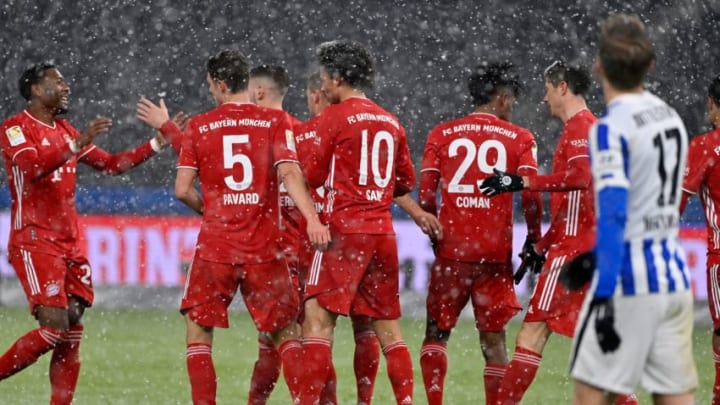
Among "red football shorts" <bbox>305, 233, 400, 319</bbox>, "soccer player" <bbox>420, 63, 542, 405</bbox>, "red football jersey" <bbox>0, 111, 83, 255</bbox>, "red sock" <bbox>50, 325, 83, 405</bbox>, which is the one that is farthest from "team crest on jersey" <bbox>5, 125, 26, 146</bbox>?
"soccer player" <bbox>420, 63, 542, 405</bbox>

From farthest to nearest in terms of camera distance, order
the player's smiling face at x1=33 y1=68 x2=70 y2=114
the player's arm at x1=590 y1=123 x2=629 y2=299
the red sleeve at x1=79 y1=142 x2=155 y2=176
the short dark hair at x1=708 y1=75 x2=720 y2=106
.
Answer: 1. the red sleeve at x1=79 y1=142 x2=155 y2=176
2. the player's smiling face at x1=33 y1=68 x2=70 y2=114
3. the short dark hair at x1=708 y1=75 x2=720 y2=106
4. the player's arm at x1=590 y1=123 x2=629 y2=299

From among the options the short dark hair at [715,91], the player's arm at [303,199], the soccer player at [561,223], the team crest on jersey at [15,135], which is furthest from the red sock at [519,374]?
the team crest on jersey at [15,135]

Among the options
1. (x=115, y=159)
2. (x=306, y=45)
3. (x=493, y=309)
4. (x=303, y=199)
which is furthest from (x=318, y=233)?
(x=306, y=45)

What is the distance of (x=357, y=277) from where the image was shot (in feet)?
19.4

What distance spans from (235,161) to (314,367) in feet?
3.22

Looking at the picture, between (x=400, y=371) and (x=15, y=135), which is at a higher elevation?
(x=15, y=135)

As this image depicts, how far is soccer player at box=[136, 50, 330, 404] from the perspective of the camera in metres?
5.88

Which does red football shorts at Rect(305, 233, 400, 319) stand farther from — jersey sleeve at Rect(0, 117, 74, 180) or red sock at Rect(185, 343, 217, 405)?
jersey sleeve at Rect(0, 117, 74, 180)

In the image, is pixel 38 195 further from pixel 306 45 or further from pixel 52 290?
pixel 306 45

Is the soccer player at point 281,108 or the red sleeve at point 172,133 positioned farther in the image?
the soccer player at point 281,108

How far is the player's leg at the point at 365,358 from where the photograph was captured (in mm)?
6559

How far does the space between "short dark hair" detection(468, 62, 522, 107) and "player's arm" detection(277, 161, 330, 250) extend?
108cm

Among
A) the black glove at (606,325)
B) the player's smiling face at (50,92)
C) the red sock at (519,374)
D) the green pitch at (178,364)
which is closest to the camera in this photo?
the black glove at (606,325)

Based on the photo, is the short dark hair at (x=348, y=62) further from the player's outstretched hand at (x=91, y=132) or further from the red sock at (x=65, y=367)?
the red sock at (x=65, y=367)
